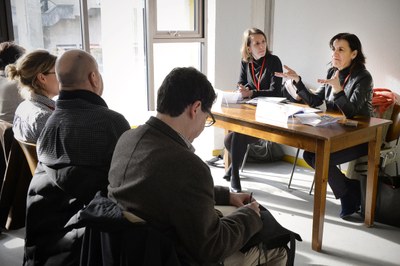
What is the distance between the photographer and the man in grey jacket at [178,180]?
46.2 inches

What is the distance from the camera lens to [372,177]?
2.74 m

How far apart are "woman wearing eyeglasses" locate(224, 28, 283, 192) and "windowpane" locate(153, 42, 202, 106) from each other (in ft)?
2.93

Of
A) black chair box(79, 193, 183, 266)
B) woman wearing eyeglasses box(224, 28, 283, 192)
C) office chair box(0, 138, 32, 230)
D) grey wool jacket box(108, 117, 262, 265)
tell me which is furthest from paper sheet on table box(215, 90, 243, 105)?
black chair box(79, 193, 183, 266)

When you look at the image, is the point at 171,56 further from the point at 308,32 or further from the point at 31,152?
the point at 31,152

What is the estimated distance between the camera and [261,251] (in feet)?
5.15

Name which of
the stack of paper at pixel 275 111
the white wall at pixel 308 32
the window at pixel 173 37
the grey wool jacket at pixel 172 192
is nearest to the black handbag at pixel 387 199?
the stack of paper at pixel 275 111

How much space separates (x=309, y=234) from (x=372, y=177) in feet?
1.85

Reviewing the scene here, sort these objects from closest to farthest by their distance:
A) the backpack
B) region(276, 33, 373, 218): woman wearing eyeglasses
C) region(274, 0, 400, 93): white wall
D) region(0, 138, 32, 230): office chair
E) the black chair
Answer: the black chair
region(0, 138, 32, 230): office chair
region(276, 33, 373, 218): woman wearing eyeglasses
region(274, 0, 400, 93): white wall
the backpack

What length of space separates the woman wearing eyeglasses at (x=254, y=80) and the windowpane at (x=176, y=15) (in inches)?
35.9

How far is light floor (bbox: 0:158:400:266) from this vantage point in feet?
7.93

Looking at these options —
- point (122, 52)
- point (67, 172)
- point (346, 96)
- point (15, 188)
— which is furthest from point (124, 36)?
point (67, 172)

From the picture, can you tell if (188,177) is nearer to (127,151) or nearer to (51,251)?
(127,151)

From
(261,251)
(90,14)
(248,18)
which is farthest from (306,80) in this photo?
(261,251)

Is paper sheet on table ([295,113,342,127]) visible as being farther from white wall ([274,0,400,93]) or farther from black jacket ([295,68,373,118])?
white wall ([274,0,400,93])
